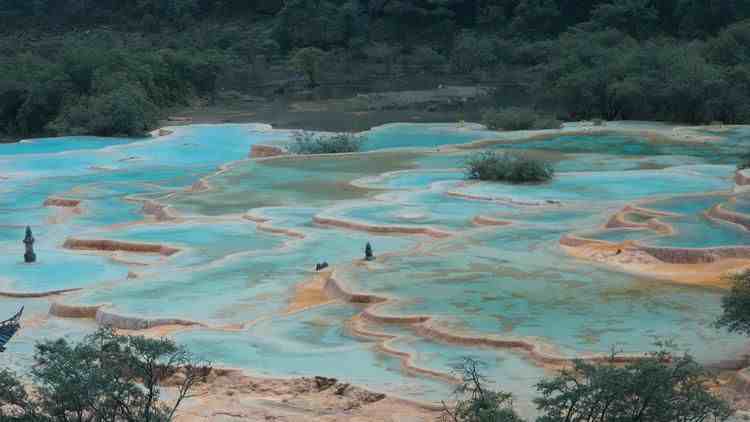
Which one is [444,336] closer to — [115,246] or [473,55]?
[115,246]

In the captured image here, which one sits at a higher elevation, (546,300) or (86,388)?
(86,388)

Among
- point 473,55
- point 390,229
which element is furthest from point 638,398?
point 473,55

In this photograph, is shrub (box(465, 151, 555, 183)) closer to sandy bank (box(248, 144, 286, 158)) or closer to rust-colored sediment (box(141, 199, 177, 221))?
rust-colored sediment (box(141, 199, 177, 221))

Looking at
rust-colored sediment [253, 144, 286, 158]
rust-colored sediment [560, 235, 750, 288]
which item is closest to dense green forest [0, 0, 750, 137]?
rust-colored sediment [253, 144, 286, 158]

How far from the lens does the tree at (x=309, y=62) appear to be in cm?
4373

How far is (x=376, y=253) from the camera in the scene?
1456 centimetres

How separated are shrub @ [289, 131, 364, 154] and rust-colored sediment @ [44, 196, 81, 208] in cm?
647

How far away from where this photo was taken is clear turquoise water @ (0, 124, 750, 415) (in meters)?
10.3

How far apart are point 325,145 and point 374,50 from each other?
85.3 feet

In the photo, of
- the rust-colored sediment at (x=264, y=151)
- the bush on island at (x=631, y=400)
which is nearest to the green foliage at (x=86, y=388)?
the bush on island at (x=631, y=400)

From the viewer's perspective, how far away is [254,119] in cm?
3353

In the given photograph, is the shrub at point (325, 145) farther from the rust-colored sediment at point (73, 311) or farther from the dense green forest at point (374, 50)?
the rust-colored sediment at point (73, 311)

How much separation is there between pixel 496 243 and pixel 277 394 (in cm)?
592

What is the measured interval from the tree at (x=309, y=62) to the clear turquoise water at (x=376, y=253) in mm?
18318
